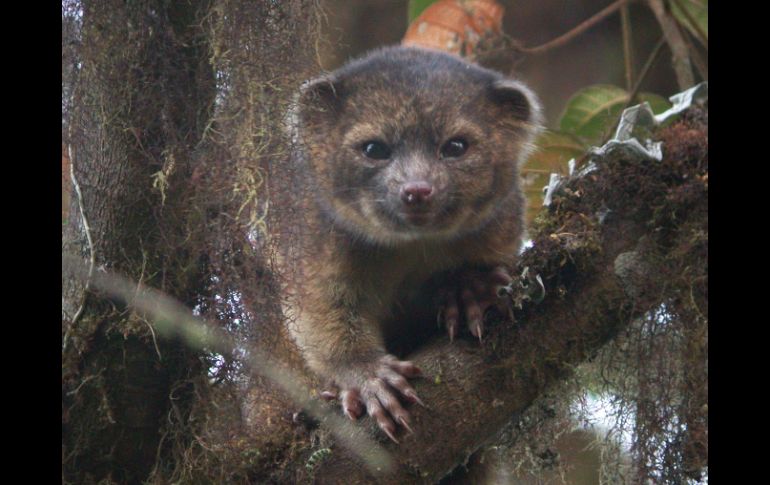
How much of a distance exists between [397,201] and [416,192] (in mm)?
120

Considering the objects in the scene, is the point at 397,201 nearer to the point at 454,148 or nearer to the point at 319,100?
the point at 454,148

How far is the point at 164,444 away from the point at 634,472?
1546mm

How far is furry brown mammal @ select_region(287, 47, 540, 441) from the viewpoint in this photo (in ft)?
11.3

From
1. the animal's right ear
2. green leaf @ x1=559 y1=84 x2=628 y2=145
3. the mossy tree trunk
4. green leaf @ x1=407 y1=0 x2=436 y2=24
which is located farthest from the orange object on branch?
the mossy tree trunk

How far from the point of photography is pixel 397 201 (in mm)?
3422

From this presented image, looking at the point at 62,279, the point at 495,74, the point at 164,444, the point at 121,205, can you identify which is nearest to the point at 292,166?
the point at 121,205

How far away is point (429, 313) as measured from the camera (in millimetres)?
3623

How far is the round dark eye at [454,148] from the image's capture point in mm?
3543

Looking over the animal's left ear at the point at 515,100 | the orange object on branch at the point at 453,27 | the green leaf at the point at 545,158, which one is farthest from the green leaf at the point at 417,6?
the animal's left ear at the point at 515,100

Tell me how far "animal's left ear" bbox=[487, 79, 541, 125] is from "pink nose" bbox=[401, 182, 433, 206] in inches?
25.4

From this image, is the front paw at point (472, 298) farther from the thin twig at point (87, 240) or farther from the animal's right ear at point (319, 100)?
the thin twig at point (87, 240)

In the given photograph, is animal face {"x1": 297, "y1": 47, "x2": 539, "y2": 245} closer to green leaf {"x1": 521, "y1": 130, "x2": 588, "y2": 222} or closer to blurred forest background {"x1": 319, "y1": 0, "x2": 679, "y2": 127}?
green leaf {"x1": 521, "y1": 130, "x2": 588, "y2": 222}

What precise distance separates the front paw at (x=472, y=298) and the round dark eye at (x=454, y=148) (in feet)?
1.52
